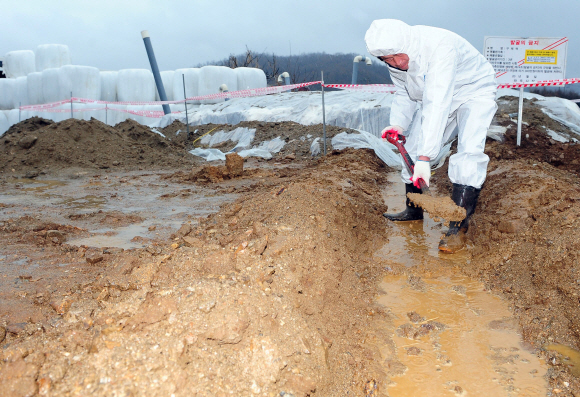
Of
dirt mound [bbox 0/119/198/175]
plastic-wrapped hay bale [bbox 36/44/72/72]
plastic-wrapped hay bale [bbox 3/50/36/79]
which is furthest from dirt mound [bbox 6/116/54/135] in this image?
plastic-wrapped hay bale [bbox 3/50/36/79]

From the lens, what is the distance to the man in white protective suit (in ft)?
11.0

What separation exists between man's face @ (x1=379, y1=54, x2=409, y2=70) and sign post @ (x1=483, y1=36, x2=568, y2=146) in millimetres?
4908

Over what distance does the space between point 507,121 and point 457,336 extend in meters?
7.40

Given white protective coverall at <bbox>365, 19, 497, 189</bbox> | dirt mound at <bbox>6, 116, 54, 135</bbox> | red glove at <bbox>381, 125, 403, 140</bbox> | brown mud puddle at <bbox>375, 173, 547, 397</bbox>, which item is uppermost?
white protective coverall at <bbox>365, 19, 497, 189</bbox>

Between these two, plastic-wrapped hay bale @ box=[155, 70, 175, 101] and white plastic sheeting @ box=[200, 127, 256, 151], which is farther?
plastic-wrapped hay bale @ box=[155, 70, 175, 101]

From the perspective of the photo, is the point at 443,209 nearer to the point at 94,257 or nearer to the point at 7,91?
the point at 94,257

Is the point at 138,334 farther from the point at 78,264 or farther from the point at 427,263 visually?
the point at 427,263

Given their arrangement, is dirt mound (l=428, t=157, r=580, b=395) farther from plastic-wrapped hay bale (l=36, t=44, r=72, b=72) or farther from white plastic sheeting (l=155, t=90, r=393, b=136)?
plastic-wrapped hay bale (l=36, t=44, r=72, b=72)

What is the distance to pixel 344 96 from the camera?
Answer: 1348cm

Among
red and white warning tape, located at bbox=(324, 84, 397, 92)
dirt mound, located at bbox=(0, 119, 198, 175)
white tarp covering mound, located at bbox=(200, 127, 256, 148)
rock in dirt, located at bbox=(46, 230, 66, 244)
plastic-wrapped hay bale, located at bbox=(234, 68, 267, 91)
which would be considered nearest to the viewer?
rock in dirt, located at bbox=(46, 230, 66, 244)

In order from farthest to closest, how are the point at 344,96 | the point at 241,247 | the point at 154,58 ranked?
the point at 154,58, the point at 344,96, the point at 241,247

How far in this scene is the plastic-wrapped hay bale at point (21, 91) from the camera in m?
22.1

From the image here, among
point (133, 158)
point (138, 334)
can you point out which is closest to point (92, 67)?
point (133, 158)

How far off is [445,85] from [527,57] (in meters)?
5.43
